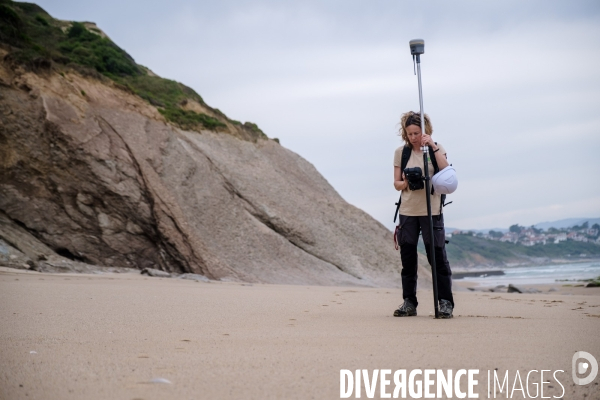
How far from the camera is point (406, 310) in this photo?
5801 millimetres

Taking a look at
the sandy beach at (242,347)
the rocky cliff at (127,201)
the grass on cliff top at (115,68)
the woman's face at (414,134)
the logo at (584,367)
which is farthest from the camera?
the grass on cliff top at (115,68)

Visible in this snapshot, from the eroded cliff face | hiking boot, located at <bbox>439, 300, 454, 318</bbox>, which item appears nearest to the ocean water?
the eroded cliff face

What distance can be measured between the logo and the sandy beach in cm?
4

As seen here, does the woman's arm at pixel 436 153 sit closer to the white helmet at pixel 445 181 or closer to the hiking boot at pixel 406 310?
the white helmet at pixel 445 181

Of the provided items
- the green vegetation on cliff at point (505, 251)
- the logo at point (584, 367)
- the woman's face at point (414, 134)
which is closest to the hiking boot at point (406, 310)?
the woman's face at point (414, 134)

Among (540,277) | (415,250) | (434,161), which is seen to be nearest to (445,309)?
(415,250)

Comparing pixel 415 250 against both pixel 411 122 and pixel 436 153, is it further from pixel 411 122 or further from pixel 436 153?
pixel 411 122

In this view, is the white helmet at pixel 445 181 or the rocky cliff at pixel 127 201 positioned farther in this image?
the rocky cliff at pixel 127 201

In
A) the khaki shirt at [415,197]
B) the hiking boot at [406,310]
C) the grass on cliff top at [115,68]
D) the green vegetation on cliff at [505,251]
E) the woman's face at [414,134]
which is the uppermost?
the grass on cliff top at [115,68]

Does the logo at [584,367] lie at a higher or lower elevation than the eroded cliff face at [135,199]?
lower

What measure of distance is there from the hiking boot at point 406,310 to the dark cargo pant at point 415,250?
0.20 feet

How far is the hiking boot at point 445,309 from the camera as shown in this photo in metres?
5.57

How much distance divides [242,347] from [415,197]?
2803 mm

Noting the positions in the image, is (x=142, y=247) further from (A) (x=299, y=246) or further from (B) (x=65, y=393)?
(B) (x=65, y=393)
